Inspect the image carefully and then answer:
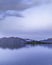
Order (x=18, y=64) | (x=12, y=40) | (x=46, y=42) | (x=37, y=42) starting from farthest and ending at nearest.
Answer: (x=12, y=40) → (x=46, y=42) → (x=37, y=42) → (x=18, y=64)

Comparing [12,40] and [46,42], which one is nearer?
[46,42]

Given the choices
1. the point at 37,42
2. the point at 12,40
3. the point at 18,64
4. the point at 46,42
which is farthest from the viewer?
the point at 12,40

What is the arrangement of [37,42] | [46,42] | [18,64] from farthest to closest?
[46,42] → [37,42] → [18,64]

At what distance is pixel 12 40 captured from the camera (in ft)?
354

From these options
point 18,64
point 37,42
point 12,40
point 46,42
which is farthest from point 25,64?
point 12,40

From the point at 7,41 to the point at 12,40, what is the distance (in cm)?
581

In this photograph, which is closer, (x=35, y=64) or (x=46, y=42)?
(x=35, y=64)

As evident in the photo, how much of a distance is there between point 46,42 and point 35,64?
82.7 metres

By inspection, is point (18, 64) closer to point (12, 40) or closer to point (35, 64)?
point (35, 64)

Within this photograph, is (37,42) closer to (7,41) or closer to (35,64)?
(7,41)

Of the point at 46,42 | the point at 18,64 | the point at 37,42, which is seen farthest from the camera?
the point at 46,42

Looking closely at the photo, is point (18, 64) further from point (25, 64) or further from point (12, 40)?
point (12, 40)

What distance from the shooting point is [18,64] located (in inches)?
667

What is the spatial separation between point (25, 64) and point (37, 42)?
7545 cm
